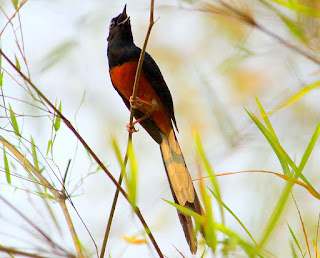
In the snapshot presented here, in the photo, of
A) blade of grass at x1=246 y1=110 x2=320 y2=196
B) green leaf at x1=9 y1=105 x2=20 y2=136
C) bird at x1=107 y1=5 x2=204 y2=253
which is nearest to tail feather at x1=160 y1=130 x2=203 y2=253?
bird at x1=107 y1=5 x2=204 y2=253

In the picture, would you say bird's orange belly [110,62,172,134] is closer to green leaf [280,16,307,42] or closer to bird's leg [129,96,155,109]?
bird's leg [129,96,155,109]

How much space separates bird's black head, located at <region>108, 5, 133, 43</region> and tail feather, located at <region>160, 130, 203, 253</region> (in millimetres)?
633

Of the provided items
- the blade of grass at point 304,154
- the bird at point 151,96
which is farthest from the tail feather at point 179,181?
the blade of grass at point 304,154

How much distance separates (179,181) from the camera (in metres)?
2.18

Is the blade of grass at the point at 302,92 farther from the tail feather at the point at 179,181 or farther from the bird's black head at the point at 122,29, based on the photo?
the bird's black head at the point at 122,29

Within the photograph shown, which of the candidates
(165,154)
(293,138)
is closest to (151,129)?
(165,154)

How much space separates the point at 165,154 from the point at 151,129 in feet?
0.57

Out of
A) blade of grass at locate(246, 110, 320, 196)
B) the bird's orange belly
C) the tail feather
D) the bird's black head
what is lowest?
blade of grass at locate(246, 110, 320, 196)

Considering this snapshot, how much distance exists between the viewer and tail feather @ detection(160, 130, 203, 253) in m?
1.80

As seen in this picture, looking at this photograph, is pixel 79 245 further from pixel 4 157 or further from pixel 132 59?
pixel 132 59

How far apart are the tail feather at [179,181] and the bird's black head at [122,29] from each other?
0.63 meters

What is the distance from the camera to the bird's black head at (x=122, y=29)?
2.71 m

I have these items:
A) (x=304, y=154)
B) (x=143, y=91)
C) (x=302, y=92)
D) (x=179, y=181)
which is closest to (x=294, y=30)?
(x=302, y=92)

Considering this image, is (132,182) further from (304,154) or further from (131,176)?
(304,154)
